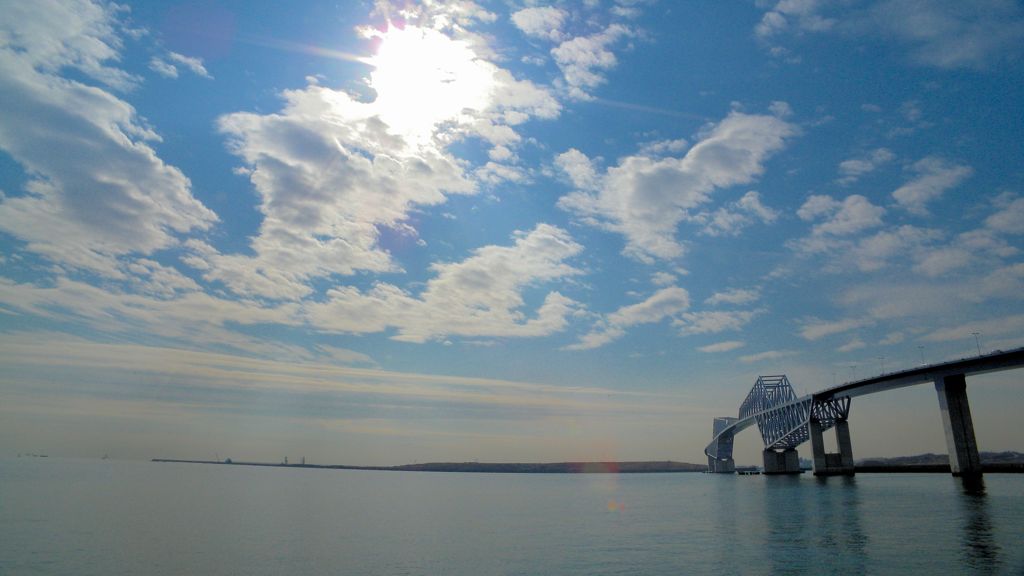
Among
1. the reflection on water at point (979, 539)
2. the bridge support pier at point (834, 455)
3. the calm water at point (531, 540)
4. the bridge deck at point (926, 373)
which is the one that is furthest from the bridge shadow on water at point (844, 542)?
the bridge support pier at point (834, 455)

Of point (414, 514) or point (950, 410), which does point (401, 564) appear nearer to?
point (414, 514)

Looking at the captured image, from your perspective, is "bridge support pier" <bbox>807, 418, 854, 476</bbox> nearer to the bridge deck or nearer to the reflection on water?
the bridge deck

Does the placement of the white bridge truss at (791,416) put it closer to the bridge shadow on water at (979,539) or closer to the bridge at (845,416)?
the bridge at (845,416)

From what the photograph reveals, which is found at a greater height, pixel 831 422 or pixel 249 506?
pixel 831 422

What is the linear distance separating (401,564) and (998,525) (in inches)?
1696

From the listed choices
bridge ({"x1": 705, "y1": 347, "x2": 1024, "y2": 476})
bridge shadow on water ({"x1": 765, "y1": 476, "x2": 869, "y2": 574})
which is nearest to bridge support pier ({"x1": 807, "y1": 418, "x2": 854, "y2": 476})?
bridge ({"x1": 705, "y1": 347, "x2": 1024, "y2": 476})

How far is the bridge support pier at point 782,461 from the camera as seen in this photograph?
184250 mm

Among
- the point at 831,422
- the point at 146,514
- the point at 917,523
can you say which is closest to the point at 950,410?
the point at 831,422

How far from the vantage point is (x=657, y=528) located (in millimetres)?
51062

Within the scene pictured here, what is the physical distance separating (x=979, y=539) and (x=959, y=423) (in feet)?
288

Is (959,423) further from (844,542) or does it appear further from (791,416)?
(844,542)

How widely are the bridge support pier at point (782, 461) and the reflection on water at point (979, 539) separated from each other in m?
127

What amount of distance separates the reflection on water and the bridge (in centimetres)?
4700

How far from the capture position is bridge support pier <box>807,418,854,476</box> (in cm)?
14862
